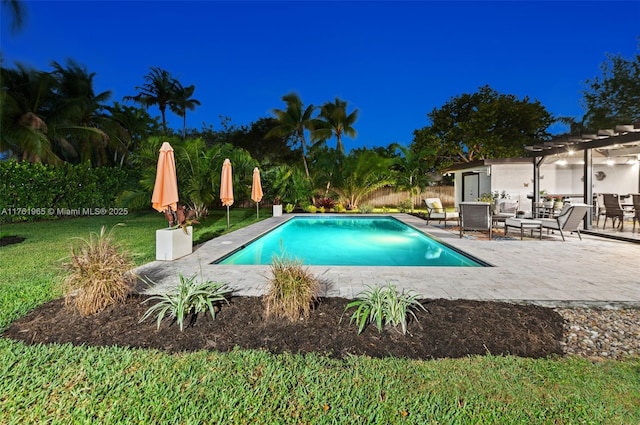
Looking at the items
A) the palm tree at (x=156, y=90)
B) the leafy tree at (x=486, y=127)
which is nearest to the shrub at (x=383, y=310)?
the leafy tree at (x=486, y=127)

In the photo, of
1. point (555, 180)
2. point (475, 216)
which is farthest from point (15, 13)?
point (555, 180)

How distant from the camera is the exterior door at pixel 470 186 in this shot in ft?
57.9

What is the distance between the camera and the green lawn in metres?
2.12

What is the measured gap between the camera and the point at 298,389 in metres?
2.37

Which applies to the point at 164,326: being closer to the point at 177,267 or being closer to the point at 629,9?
the point at 177,267

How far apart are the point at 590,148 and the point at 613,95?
20.7m

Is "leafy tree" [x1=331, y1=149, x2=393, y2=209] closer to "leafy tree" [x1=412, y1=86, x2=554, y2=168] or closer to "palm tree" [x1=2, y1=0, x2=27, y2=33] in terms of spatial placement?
"leafy tree" [x1=412, y1=86, x2=554, y2=168]

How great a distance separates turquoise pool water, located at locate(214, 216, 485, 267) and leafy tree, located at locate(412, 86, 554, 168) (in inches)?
529

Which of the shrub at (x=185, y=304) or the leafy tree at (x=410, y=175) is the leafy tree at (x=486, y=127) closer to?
the leafy tree at (x=410, y=175)

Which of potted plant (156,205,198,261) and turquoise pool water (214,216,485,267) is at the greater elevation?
potted plant (156,205,198,261)

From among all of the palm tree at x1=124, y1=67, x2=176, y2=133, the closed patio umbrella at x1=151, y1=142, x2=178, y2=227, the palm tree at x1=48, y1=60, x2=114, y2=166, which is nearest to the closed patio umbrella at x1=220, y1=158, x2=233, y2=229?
the closed patio umbrella at x1=151, y1=142, x2=178, y2=227

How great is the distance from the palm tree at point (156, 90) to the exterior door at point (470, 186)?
24.0 metres

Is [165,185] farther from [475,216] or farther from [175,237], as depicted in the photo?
[475,216]

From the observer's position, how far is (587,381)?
8.07 ft
